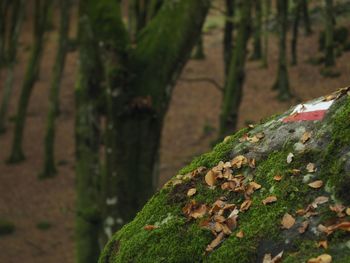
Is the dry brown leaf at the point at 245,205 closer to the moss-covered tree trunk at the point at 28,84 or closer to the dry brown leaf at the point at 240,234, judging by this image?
the dry brown leaf at the point at 240,234

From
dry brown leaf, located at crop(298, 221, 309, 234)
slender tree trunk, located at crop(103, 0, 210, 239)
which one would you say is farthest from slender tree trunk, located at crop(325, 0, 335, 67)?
dry brown leaf, located at crop(298, 221, 309, 234)

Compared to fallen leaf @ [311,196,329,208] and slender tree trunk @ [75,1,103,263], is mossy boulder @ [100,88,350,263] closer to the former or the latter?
fallen leaf @ [311,196,329,208]

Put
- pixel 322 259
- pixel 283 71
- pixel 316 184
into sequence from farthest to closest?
pixel 283 71 < pixel 316 184 < pixel 322 259

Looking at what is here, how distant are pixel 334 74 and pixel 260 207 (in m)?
19.0

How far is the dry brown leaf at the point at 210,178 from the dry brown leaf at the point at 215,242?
17.0 inches

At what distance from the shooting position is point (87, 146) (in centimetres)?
850

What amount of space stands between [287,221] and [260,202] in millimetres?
259

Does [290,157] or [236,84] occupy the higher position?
[290,157]

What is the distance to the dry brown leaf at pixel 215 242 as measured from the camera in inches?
111

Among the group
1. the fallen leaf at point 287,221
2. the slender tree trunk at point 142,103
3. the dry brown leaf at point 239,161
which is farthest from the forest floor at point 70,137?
the fallen leaf at point 287,221

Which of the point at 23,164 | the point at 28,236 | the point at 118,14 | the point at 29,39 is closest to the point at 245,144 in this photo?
the point at 118,14

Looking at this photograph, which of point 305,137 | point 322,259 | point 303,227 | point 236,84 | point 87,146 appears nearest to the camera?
point 322,259

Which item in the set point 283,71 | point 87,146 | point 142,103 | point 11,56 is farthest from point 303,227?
point 11,56

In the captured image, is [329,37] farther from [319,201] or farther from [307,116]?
[319,201]
